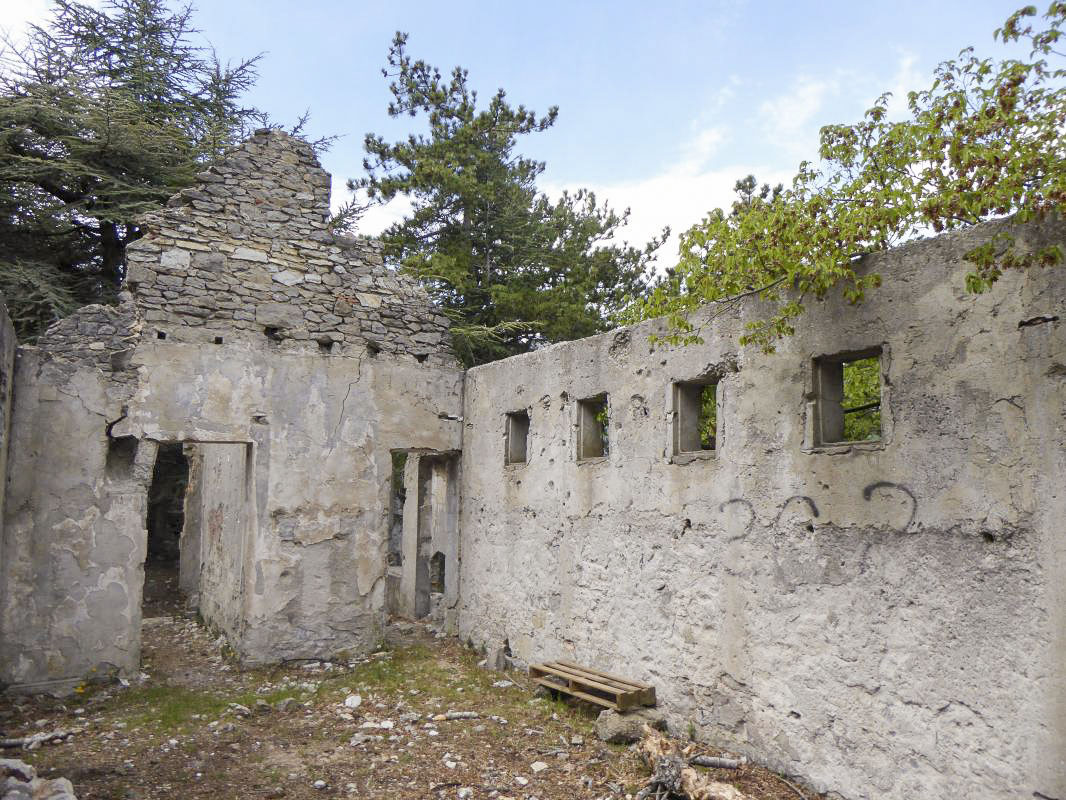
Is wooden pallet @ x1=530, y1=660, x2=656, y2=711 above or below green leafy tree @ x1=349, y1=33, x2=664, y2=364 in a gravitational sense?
below

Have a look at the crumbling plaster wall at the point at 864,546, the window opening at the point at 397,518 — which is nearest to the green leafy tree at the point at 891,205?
the crumbling plaster wall at the point at 864,546

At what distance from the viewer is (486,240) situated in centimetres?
1612

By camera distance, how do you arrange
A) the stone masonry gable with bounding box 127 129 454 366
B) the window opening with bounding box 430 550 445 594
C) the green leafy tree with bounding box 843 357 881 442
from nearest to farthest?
the stone masonry gable with bounding box 127 129 454 366 < the green leafy tree with bounding box 843 357 881 442 < the window opening with bounding box 430 550 445 594

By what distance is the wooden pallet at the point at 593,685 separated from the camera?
5914 mm

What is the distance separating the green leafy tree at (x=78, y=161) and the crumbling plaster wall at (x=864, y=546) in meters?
10.9

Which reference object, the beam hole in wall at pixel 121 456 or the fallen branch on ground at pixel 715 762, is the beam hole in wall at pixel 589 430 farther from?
the beam hole in wall at pixel 121 456

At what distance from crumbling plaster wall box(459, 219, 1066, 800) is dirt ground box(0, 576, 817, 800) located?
68 centimetres

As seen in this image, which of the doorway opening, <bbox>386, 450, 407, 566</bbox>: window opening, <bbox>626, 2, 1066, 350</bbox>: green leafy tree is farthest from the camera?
the doorway opening

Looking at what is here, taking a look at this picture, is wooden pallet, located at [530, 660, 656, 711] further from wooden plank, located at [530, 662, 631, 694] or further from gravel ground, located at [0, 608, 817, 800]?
gravel ground, located at [0, 608, 817, 800]

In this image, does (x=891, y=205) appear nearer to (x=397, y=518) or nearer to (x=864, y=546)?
(x=864, y=546)

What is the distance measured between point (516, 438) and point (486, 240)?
8.73 metres

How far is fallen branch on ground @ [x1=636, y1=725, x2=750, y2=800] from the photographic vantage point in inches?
175

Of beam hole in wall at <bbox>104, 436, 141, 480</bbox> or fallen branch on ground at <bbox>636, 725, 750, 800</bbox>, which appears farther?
beam hole in wall at <bbox>104, 436, 141, 480</bbox>

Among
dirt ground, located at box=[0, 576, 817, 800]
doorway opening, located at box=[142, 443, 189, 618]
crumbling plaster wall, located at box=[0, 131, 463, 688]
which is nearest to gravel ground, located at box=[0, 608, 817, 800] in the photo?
dirt ground, located at box=[0, 576, 817, 800]
